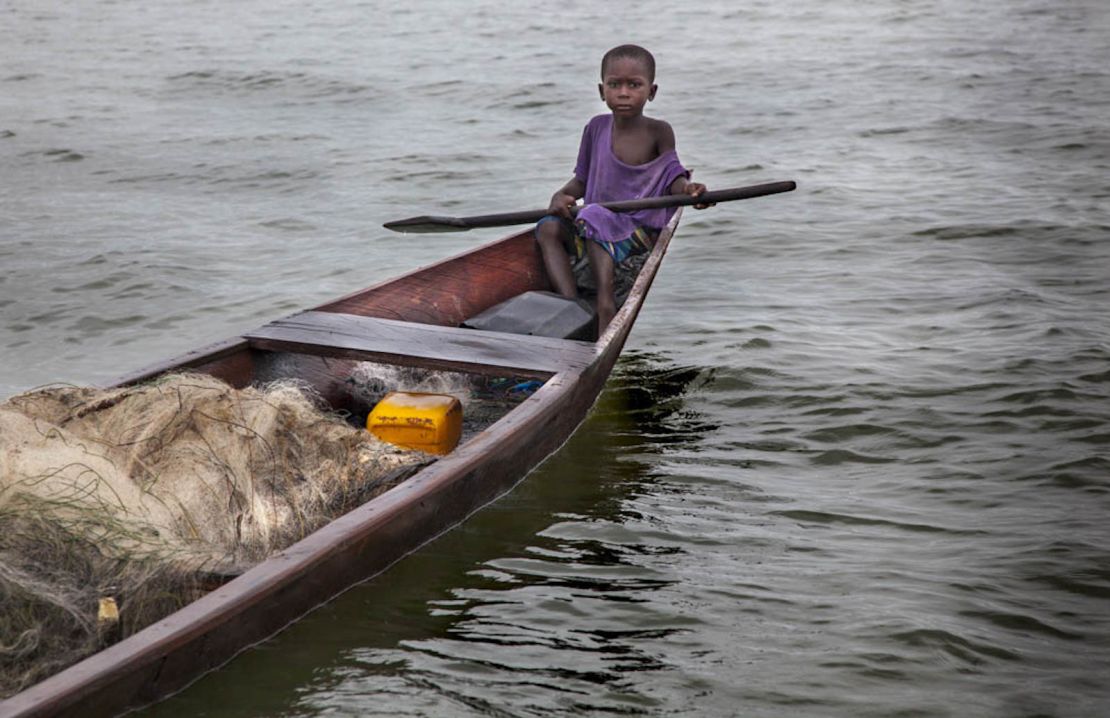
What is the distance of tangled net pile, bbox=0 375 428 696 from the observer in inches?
132

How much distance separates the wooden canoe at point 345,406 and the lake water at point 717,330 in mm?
180

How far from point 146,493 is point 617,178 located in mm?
3826

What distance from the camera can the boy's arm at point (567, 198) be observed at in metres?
6.95

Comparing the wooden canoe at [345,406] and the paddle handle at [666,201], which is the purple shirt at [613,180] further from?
the wooden canoe at [345,406]

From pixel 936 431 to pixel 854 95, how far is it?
32.3 feet

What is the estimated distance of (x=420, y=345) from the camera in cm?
541

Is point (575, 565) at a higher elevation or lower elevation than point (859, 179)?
lower

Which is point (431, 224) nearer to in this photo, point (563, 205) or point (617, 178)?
point (563, 205)

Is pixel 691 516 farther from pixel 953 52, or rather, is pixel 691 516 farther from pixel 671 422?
pixel 953 52

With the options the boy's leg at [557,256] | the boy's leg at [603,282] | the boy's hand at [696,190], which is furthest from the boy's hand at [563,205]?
the boy's hand at [696,190]

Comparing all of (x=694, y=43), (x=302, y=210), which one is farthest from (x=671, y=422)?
(x=694, y=43)

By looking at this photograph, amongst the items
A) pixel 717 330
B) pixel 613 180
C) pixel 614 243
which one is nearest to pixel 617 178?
pixel 613 180

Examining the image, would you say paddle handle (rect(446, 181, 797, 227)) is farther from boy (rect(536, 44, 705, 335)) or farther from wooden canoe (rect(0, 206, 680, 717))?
wooden canoe (rect(0, 206, 680, 717))

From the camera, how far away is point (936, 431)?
604cm
